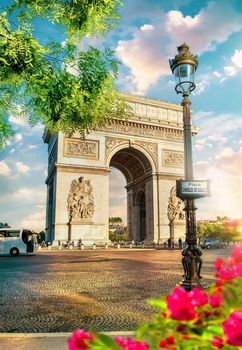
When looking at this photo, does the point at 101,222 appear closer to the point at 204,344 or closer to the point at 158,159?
the point at 158,159

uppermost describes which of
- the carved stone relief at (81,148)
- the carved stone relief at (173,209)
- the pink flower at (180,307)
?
the carved stone relief at (81,148)

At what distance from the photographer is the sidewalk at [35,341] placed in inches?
129

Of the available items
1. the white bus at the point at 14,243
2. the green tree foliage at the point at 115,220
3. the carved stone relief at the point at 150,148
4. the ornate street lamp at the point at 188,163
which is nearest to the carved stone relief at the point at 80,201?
the white bus at the point at 14,243

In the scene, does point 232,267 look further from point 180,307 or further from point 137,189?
point 137,189

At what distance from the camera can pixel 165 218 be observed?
1378 inches

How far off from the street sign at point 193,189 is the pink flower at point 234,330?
5489mm

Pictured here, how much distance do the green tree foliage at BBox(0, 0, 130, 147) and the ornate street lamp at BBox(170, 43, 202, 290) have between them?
1.58 m

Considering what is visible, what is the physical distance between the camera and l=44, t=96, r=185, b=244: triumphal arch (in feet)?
100

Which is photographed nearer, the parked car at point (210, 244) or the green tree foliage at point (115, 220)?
the parked car at point (210, 244)

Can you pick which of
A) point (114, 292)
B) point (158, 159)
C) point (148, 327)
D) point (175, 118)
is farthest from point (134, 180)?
point (148, 327)

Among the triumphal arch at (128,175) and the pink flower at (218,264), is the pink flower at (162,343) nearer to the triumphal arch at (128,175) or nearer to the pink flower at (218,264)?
the pink flower at (218,264)

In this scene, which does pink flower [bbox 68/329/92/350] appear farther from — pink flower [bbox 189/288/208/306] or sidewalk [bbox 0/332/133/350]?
sidewalk [bbox 0/332/133/350]

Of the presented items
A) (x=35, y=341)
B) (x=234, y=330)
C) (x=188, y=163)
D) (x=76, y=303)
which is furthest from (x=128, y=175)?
(x=234, y=330)

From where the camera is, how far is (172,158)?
122 ft
